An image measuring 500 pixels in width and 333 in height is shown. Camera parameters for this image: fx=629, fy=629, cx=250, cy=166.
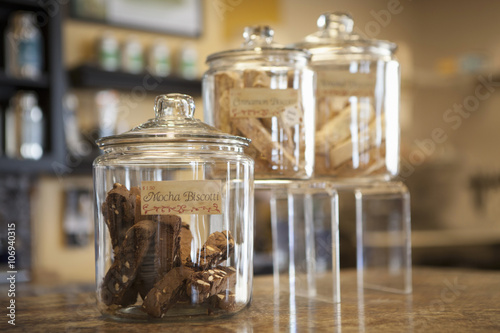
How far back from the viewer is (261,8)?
342 centimetres

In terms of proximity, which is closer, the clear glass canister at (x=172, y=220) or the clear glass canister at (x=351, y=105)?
the clear glass canister at (x=172, y=220)

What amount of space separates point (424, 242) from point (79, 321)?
327 cm

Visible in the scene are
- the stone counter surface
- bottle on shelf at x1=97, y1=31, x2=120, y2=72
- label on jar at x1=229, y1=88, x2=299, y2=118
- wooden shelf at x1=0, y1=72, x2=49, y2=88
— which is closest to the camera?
the stone counter surface

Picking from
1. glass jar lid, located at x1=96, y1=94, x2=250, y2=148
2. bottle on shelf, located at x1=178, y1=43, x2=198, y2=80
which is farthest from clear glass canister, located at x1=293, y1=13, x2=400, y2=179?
bottle on shelf, located at x1=178, y1=43, x2=198, y2=80

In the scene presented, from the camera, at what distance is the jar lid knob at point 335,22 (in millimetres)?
1078

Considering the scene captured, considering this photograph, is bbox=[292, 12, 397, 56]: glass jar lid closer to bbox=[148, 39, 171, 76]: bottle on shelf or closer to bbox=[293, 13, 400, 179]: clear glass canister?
bbox=[293, 13, 400, 179]: clear glass canister

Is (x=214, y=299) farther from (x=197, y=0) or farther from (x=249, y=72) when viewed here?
(x=197, y=0)

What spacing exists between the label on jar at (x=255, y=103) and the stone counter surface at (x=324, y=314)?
0.91 feet

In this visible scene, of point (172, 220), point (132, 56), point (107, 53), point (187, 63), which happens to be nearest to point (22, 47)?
point (107, 53)

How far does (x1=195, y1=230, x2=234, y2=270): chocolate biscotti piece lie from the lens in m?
0.75

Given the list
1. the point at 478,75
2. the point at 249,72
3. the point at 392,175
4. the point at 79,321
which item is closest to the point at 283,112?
the point at 249,72

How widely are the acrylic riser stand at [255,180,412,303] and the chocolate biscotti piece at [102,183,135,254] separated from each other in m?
0.25

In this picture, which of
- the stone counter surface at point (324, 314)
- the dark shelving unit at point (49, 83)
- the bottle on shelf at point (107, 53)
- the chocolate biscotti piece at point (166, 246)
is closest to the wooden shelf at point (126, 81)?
the bottle on shelf at point (107, 53)

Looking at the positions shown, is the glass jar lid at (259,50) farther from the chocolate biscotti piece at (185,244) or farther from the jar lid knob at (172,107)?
the chocolate biscotti piece at (185,244)
